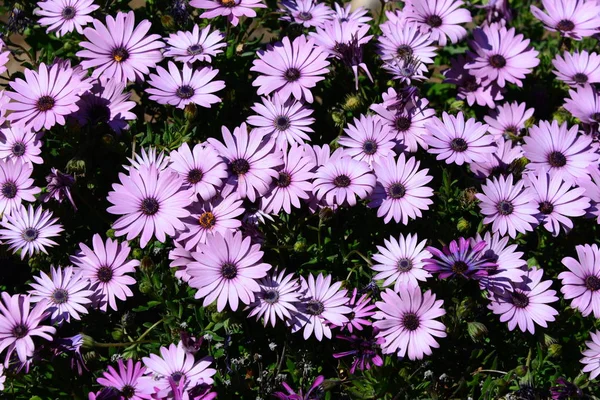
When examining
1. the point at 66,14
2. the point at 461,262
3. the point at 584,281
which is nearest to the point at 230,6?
the point at 66,14

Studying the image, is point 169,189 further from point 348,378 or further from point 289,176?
point 348,378

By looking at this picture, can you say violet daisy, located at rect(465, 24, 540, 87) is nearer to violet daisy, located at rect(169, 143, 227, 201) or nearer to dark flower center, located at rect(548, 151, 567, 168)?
dark flower center, located at rect(548, 151, 567, 168)

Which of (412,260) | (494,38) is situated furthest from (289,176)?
(494,38)

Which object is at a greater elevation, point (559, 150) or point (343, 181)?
point (559, 150)

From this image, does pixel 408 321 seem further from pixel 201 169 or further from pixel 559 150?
pixel 559 150

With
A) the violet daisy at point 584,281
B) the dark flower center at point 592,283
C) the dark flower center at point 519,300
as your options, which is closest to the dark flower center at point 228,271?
the dark flower center at point 519,300

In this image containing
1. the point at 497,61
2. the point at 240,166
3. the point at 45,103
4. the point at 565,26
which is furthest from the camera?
the point at 565,26

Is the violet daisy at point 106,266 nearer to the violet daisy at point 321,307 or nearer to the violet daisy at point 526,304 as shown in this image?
the violet daisy at point 321,307
